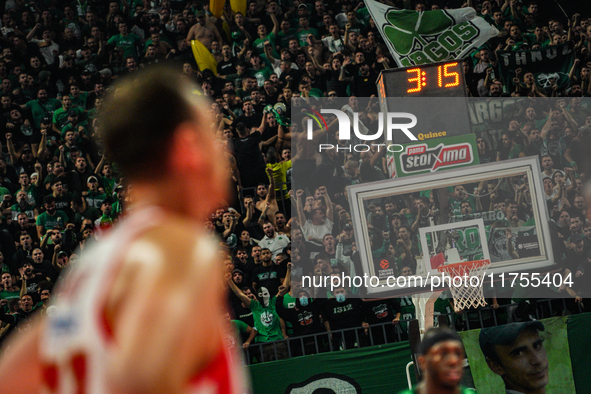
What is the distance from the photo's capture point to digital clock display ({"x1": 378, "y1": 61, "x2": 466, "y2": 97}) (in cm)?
895

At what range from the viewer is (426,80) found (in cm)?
896

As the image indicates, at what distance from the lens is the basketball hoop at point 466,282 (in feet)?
26.8

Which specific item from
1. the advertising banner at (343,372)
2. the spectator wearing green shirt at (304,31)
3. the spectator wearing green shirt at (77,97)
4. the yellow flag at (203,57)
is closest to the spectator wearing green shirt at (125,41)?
the yellow flag at (203,57)

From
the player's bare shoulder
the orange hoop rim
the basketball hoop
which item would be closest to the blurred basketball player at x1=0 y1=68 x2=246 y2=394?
the player's bare shoulder

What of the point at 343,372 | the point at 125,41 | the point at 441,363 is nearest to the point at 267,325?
the point at 343,372

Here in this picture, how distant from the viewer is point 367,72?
1218 centimetres

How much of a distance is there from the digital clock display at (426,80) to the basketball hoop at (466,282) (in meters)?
2.42

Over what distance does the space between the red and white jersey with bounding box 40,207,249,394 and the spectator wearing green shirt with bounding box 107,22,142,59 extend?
13.0 metres

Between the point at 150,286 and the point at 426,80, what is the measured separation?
8428 millimetres

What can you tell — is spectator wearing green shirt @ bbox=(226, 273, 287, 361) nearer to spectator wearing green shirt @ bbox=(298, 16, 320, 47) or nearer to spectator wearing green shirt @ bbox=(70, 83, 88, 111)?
spectator wearing green shirt @ bbox=(70, 83, 88, 111)

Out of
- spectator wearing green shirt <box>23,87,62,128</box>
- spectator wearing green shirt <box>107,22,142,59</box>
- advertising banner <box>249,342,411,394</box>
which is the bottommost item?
advertising banner <box>249,342,411,394</box>

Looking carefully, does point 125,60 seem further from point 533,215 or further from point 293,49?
point 533,215

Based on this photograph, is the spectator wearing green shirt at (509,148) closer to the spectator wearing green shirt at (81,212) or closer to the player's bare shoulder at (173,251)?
the spectator wearing green shirt at (81,212)

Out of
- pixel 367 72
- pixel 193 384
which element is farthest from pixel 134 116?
pixel 367 72
